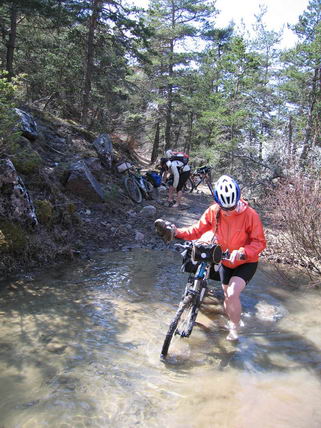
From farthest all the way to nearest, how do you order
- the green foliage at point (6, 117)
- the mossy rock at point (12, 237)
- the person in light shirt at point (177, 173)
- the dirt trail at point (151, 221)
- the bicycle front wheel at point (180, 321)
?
the person in light shirt at point (177, 173), the dirt trail at point (151, 221), the mossy rock at point (12, 237), the green foliage at point (6, 117), the bicycle front wheel at point (180, 321)

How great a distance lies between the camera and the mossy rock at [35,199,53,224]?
6789mm

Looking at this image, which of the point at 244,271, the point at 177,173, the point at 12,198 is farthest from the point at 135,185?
the point at 244,271

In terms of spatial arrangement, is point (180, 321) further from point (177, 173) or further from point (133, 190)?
point (177, 173)

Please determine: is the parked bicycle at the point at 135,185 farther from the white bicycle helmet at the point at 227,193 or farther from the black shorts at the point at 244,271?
the white bicycle helmet at the point at 227,193

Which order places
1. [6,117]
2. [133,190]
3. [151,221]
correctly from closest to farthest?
[6,117] < [151,221] < [133,190]

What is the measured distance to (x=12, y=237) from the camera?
5805 millimetres

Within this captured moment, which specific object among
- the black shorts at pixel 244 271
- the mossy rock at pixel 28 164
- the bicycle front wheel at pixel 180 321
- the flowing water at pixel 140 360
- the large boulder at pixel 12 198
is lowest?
the flowing water at pixel 140 360

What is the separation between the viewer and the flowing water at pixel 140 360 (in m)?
3.04

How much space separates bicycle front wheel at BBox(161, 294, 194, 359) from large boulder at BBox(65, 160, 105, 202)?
6.07 meters

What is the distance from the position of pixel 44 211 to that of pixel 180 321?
4.00 meters

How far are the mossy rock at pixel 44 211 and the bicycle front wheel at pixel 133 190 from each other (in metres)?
4.42

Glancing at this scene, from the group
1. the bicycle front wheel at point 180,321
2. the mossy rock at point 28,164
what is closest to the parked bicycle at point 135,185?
the mossy rock at point 28,164

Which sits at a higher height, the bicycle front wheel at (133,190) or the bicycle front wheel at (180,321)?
the bicycle front wheel at (133,190)

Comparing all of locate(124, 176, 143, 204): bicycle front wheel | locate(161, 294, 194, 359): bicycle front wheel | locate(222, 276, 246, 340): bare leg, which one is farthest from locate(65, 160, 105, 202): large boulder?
locate(161, 294, 194, 359): bicycle front wheel
